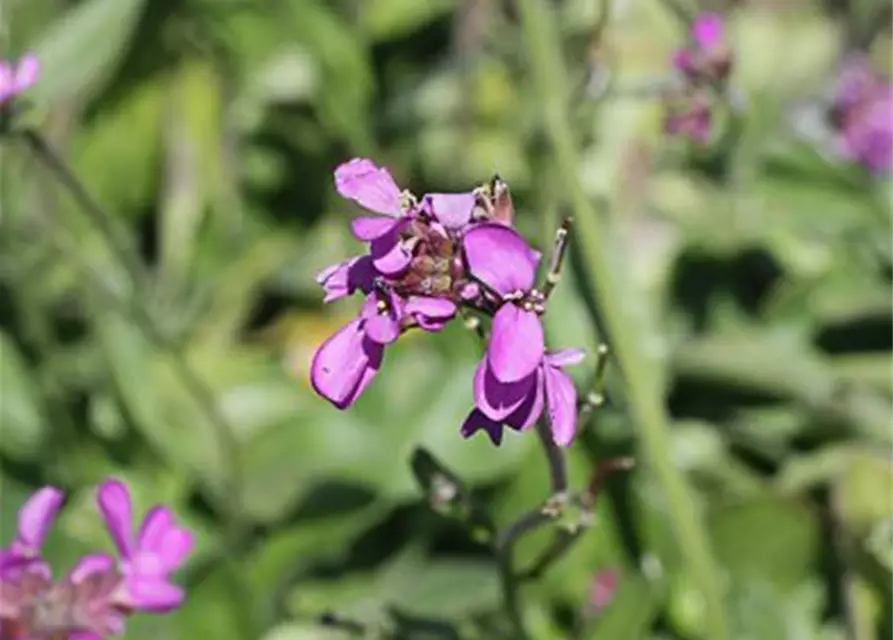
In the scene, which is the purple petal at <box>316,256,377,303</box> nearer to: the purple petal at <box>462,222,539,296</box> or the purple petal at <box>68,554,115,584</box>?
the purple petal at <box>462,222,539,296</box>

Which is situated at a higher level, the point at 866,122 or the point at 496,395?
the point at 496,395

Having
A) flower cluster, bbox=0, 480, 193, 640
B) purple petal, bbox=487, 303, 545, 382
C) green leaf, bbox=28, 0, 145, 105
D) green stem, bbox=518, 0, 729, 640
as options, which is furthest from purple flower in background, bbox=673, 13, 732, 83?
purple petal, bbox=487, 303, 545, 382

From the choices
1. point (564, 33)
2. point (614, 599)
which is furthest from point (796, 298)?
point (614, 599)

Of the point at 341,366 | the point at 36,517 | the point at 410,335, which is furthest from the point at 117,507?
the point at 410,335

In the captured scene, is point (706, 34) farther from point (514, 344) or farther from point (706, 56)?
point (514, 344)

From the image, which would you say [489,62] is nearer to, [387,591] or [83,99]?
[83,99]

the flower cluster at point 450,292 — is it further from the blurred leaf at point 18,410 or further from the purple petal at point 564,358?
the blurred leaf at point 18,410
